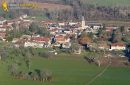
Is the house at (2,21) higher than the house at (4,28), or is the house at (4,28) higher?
the house at (2,21)

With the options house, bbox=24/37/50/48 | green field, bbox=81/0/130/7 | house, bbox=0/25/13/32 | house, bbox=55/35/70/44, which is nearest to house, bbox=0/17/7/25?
house, bbox=0/25/13/32

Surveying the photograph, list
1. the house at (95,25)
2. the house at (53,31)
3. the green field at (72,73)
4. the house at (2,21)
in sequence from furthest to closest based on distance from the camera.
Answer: the house at (2,21) → the house at (95,25) → the house at (53,31) → the green field at (72,73)

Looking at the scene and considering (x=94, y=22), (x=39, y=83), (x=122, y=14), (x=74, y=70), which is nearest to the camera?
(x=39, y=83)

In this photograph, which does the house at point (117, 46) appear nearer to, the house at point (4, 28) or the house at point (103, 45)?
the house at point (103, 45)

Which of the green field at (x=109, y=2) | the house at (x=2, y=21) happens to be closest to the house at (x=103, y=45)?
the house at (x=2, y=21)

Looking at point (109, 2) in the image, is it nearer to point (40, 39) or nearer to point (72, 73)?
point (40, 39)

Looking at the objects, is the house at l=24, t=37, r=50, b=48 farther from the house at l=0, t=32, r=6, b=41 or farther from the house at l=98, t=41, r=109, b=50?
the house at l=98, t=41, r=109, b=50

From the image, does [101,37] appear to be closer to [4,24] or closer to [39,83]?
[4,24]

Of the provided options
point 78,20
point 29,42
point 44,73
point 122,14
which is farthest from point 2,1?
point 44,73

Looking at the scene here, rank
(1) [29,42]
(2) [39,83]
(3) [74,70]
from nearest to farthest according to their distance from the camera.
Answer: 1. (2) [39,83]
2. (3) [74,70]
3. (1) [29,42]
